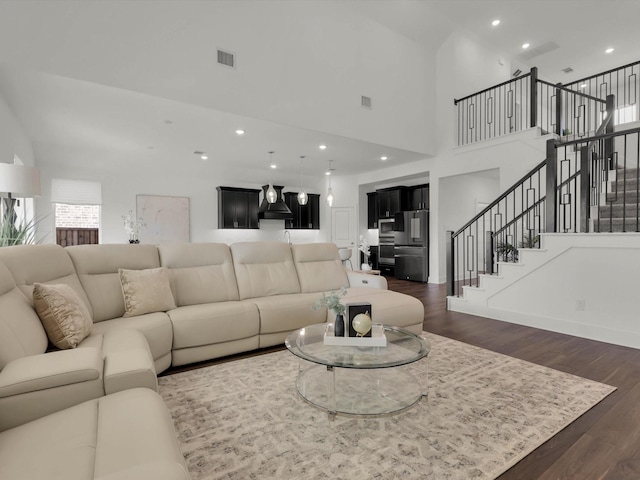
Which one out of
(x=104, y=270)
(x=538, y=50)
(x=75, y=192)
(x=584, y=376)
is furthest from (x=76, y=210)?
(x=538, y=50)

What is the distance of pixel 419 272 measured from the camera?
7961mm

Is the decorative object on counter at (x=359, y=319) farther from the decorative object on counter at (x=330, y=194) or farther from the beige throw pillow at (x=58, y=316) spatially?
the decorative object on counter at (x=330, y=194)

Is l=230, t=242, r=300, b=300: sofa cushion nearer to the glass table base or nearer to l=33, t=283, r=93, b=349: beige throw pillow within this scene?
the glass table base

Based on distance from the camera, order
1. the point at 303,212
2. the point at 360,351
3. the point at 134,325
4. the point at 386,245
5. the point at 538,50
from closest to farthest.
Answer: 1. the point at 360,351
2. the point at 134,325
3. the point at 538,50
4. the point at 386,245
5. the point at 303,212

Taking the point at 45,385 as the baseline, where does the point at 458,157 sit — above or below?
above

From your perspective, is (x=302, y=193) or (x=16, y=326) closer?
(x=16, y=326)

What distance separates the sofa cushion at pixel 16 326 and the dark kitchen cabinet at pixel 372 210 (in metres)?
8.37

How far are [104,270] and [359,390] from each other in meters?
2.37

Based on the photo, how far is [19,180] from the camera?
8.85 ft

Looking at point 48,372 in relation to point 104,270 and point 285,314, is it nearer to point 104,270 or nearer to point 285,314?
point 104,270

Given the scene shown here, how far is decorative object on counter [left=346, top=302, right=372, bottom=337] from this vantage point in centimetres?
224

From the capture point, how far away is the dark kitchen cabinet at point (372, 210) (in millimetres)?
9652

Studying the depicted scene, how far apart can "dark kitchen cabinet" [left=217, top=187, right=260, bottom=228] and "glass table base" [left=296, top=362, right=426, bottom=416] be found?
19.8 ft

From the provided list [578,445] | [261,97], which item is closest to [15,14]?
[261,97]
